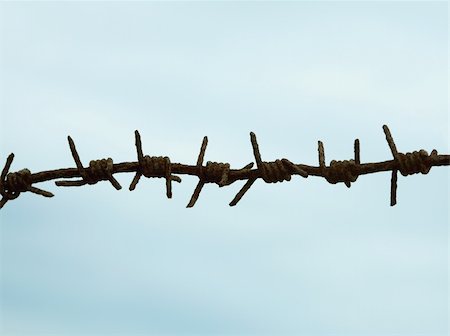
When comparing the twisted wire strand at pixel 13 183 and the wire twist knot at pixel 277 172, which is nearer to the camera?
the wire twist knot at pixel 277 172

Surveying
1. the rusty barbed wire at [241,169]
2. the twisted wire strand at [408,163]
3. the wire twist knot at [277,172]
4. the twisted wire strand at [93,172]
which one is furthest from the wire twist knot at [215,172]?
the twisted wire strand at [408,163]

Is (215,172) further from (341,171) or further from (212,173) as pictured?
(341,171)

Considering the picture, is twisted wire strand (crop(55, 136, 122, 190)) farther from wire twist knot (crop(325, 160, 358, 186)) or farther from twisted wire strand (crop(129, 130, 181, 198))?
wire twist knot (crop(325, 160, 358, 186))

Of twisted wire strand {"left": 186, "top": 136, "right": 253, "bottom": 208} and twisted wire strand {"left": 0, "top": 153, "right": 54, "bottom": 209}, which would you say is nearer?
twisted wire strand {"left": 186, "top": 136, "right": 253, "bottom": 208}

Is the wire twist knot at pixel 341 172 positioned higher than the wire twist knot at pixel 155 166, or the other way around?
the wire twist knot at pixel 155 166

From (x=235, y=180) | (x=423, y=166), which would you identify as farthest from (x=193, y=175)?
(x=423, y=166)

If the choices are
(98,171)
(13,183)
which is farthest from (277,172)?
(13,183)

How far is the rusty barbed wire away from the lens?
2467 millimetres

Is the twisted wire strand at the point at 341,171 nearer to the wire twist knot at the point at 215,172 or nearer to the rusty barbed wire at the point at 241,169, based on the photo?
the rusty barbed wire at the point at 241,169

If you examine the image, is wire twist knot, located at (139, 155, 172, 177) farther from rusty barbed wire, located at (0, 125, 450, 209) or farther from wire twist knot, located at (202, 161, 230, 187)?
wire twist knot, located at (202, 161, 230, 187)

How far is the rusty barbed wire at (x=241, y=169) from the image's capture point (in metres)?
2.47

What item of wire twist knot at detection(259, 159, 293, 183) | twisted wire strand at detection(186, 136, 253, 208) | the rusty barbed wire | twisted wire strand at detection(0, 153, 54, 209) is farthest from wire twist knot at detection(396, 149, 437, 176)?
twisted wire strand at detection(0, 153, 54, 209)

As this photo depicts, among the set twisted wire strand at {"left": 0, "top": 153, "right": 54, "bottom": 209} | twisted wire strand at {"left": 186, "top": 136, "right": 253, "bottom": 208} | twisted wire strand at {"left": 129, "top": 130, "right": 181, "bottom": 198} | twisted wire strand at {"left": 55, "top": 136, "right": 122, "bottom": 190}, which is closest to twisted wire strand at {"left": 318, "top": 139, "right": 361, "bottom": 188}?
twisted wire strand at {"left": 186, "top": 136, "right": 253, "bottom": 208}

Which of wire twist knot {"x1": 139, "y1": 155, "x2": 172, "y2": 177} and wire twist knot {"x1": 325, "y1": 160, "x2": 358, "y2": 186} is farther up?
wire twist knot {"x1": 139, "y1": 155, "x2": 172, "y2": 177}
